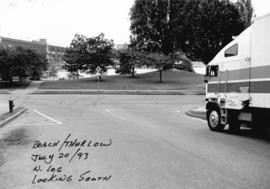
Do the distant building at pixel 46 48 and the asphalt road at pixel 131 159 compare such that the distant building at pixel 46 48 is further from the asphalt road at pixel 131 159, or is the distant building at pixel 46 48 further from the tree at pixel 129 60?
the asphalt road at pixel 131 159

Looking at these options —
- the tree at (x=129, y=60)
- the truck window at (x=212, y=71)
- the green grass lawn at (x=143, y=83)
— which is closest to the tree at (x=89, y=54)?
the green grass lawn at (x=143, y=83)

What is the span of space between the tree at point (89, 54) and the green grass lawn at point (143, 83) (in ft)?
7.08

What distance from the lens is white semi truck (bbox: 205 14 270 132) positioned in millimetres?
11312

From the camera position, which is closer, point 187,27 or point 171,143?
point 171,143

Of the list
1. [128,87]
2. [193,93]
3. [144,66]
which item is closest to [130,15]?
[144,66]

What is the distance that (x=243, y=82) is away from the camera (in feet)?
40.6

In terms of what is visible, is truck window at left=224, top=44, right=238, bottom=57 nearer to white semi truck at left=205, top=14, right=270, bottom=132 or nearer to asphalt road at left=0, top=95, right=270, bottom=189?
white semi truck at left=205, top=14, right=270, bottom=132

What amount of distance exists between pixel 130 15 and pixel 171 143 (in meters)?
56.7

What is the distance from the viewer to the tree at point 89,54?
167 ft

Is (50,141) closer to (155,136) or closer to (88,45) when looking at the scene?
(155,136)

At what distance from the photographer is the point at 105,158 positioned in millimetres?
8617

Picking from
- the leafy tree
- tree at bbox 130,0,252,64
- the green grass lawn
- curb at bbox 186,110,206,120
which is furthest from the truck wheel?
the leafy tree

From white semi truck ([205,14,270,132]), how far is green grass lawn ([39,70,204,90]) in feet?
104

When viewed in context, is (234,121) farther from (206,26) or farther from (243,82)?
(206,26)
